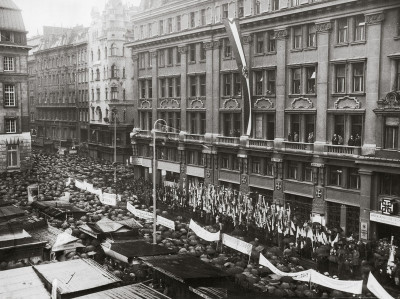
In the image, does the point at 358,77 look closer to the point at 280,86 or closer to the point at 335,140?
the point at 335,140

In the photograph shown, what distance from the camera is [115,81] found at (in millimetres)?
81625

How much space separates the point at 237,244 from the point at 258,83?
2100 centimetres

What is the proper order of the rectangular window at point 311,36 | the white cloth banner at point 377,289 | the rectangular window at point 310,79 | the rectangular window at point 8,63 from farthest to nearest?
the rectangular window at point 8,63 → the rectangular window at point 310,79 → the rectangular window at point 311,36 → the white cloth banner at point 377,289

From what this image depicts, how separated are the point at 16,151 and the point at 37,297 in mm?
53712

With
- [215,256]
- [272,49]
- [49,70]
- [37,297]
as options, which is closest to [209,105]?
[272,49]

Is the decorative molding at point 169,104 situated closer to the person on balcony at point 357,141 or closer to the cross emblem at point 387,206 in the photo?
the person on balcony at point 357,141

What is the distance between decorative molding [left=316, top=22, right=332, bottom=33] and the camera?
39.2m

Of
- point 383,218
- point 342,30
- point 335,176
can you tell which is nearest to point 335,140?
point 335,176

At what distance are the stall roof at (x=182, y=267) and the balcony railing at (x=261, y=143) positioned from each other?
22.1 meters

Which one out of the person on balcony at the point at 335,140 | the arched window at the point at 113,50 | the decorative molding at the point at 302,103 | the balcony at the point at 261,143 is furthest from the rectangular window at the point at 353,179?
the arched window at the point at 113,50

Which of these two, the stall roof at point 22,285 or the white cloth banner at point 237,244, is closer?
the stall roof at point 22,285

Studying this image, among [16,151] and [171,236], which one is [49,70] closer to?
[16,151]

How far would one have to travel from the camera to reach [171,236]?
35.1 m

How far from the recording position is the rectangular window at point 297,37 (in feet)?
138
